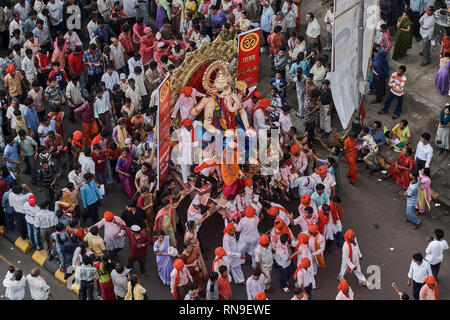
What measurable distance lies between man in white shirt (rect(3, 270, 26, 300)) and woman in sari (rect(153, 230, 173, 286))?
262 centimetres

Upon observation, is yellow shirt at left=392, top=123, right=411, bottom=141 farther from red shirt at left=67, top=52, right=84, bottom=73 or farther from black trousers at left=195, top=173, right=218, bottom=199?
red shirt at left=67, top=52, right=84, bottom=73

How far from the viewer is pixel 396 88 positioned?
2188 centimetres

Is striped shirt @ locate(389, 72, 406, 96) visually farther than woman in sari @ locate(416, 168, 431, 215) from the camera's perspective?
Yes

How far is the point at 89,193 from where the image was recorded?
63.0ft


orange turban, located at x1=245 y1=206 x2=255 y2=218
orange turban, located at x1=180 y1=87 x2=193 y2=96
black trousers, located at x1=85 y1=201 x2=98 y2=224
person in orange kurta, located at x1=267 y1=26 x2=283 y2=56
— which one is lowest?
black trousers, located at x1=85 y1=201 x2=98 y2=224

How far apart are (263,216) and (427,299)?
4383 millimetres

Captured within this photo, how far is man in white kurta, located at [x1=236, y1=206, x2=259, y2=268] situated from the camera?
18.3 m

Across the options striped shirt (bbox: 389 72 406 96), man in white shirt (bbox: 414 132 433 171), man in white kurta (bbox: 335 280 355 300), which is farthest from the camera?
striped shirt (bbox: 389 72 406 96)

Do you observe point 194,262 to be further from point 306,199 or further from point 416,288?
point 416,288

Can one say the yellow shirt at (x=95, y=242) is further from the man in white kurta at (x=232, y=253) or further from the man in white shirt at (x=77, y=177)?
the man in white kurta at (x=232, y=253)

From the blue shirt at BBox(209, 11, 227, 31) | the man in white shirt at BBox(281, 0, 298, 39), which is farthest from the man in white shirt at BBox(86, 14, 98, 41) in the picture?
the man in white shirt at BBox(281, 0, 298, 39)

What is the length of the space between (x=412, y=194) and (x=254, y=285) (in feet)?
14.3

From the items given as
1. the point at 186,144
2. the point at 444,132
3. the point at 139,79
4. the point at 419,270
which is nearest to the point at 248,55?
the point at 186,144

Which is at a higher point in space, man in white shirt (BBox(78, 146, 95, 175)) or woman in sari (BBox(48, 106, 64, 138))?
woman in sari (BBox(48, 106, 64, 138))
